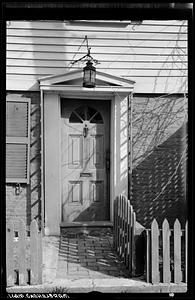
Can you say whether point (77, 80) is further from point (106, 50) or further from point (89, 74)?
point (106, 50)

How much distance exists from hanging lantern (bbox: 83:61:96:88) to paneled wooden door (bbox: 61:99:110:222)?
74 cm

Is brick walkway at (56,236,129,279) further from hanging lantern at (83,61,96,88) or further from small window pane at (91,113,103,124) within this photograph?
hanging lantern at (83,61,96,88)

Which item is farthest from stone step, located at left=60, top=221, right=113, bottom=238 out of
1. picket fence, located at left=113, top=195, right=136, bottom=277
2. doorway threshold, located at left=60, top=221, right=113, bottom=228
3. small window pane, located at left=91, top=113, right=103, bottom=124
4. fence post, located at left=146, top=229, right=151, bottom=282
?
fence post, located at left=146, top=229, right=151, bottom=282

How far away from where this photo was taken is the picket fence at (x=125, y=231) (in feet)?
12.3

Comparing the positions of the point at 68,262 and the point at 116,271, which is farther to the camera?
the point at 68,262

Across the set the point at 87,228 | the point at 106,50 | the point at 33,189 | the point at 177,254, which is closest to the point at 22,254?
the point at 177,254

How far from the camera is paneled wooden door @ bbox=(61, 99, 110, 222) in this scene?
5863 mm

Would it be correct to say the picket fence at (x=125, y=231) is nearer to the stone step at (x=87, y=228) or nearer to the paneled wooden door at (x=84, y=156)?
the stone step at (x=87, y=228)

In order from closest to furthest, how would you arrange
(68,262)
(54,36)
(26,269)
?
(26,269), (68,262), (54,36)

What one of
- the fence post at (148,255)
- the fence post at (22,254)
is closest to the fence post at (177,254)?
the fence post at (148,255)

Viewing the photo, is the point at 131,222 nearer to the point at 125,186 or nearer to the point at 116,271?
the point at 116,271
